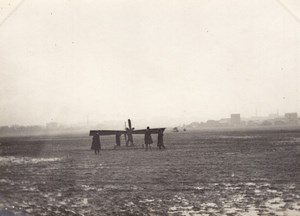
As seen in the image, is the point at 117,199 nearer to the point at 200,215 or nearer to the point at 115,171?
the point at 200,215

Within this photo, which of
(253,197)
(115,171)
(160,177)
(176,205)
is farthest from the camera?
(115,171)

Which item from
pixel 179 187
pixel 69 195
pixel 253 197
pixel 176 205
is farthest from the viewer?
pixel 179 187

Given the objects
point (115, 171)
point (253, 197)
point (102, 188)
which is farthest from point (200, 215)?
point (115, 171)

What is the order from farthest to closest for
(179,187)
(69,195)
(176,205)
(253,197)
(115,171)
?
(115,171), (179,187), (69,195), (253,197), (176,205)

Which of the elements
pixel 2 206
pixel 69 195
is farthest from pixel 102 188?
pixel 2 206

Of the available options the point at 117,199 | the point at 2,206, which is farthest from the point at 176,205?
the point at 2,206

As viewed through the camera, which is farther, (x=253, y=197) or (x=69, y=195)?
(x=69, y=195)

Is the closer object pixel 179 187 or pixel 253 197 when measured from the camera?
pixel 253 197

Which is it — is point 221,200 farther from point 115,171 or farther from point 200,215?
point 115,171

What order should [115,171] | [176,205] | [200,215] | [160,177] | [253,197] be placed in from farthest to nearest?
1. [115,171]
2. [160,177]
3. [253,197]
4. [176,205]
5. [200,215]
